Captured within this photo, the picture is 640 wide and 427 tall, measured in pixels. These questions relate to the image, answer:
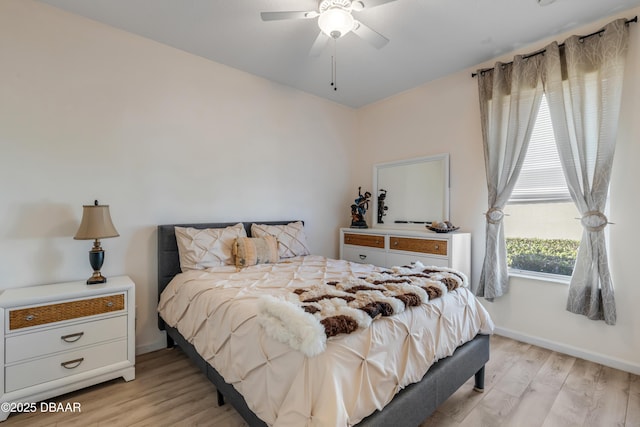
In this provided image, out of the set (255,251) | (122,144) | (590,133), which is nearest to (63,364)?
(255,251)

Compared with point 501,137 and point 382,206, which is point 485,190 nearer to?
point 501,137

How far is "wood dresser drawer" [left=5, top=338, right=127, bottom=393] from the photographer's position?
5.74 feet

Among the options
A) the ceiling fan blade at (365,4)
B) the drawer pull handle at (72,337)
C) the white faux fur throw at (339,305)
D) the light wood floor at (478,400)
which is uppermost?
the ceiling fan blade at (365,4)

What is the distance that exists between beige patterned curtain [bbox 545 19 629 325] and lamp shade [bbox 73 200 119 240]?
12.0ft

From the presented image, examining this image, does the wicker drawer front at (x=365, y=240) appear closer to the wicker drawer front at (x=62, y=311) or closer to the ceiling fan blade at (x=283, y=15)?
the ceiling fan blade at (x=283, y=15)

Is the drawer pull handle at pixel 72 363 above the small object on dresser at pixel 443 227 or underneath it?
underneath

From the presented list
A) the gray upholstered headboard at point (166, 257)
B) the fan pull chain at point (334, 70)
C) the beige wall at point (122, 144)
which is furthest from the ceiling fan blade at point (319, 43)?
the gray upholstered headboard at point (166, 257)

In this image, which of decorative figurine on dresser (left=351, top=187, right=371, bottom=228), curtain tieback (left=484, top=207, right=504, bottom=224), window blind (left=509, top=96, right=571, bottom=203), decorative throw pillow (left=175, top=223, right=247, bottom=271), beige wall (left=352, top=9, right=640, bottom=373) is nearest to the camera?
beige wall (left=352, top=9, right=640, bottom=373)

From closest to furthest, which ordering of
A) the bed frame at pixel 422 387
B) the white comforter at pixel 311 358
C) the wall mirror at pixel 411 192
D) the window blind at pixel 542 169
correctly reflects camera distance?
the white comforter at pixel 311 358 < the bed frame at pixel 422 387 < the window blind at pixel 542 169 < the wall mirror at pixel 411 192

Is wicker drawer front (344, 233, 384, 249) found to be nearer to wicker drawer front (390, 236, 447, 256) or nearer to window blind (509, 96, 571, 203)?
wicker drawer front (390, 236, 447, 256)

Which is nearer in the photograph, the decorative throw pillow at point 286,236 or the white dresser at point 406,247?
the white dresser at point 406,247

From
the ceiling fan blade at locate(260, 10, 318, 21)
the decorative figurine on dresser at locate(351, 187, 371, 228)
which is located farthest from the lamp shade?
the decorative figurine on dresser at locate(351, 187, 371, 228)

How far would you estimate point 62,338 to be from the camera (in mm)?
1889

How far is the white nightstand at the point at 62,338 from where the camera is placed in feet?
5.72
